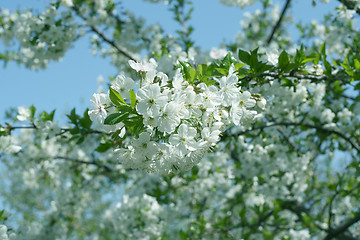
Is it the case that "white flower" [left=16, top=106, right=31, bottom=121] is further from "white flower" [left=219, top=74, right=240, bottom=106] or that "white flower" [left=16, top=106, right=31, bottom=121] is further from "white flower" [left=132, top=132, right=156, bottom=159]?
"white flower" [left=219, top=74, right=240, bottom=106]

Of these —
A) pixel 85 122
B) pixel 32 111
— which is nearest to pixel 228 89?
pixel 85 122

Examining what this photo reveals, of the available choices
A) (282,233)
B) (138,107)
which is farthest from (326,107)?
(138,107)

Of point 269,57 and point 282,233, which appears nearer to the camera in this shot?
point 269,57

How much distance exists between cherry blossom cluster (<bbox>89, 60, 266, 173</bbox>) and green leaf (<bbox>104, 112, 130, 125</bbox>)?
45 mm

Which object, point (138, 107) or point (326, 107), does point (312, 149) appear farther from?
point (138, 107)

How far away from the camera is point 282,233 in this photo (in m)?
5.73

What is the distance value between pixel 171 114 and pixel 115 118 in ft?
0.88

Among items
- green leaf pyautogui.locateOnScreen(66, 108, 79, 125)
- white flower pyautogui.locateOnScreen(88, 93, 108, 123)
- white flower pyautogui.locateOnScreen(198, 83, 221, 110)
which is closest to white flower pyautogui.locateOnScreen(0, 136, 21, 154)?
green leaf pyautogui.locateOnScreen(66, 108, 79, 125)

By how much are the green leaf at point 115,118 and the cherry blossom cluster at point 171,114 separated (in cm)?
5

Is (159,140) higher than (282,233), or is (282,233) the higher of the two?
(282,233)

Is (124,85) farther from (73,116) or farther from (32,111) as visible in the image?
(32,111)

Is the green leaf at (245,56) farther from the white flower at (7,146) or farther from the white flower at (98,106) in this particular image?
the white flower at (7,146)

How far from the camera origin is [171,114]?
132cm

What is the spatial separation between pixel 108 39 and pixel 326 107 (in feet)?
12.4
